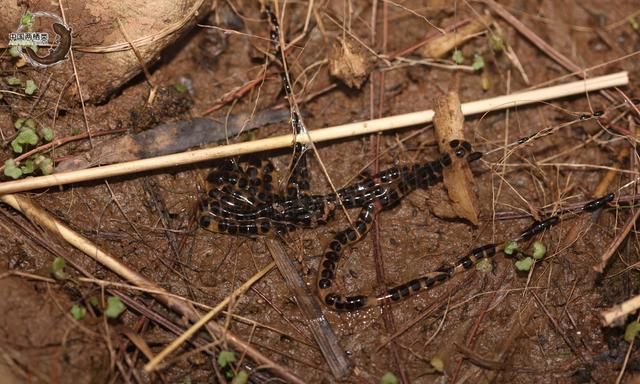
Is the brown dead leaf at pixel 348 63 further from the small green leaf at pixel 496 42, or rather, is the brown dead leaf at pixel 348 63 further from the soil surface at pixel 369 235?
the small green leaf at pixel 496 42

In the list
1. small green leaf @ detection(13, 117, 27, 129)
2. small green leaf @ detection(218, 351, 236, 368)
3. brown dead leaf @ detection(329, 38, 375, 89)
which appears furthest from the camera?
brown dead leaf @ detection(329, 38, 375, 89)

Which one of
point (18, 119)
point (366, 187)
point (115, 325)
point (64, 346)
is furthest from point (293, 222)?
point (18, 119)

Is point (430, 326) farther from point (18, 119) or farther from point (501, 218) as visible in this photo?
point (18, 119)

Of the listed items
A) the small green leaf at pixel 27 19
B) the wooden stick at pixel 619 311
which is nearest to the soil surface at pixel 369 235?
the small green leaf at pixel 27 19

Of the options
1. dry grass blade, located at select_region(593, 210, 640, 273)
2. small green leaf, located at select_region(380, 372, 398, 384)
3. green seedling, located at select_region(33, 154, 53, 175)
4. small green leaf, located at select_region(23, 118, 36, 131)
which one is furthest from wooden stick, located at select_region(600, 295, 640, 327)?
small green leaf, located at select_region(23, 118, 36, 131)

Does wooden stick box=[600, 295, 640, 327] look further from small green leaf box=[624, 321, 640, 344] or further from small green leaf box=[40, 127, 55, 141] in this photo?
small green leaf box=[40, 127, 55, 141]
